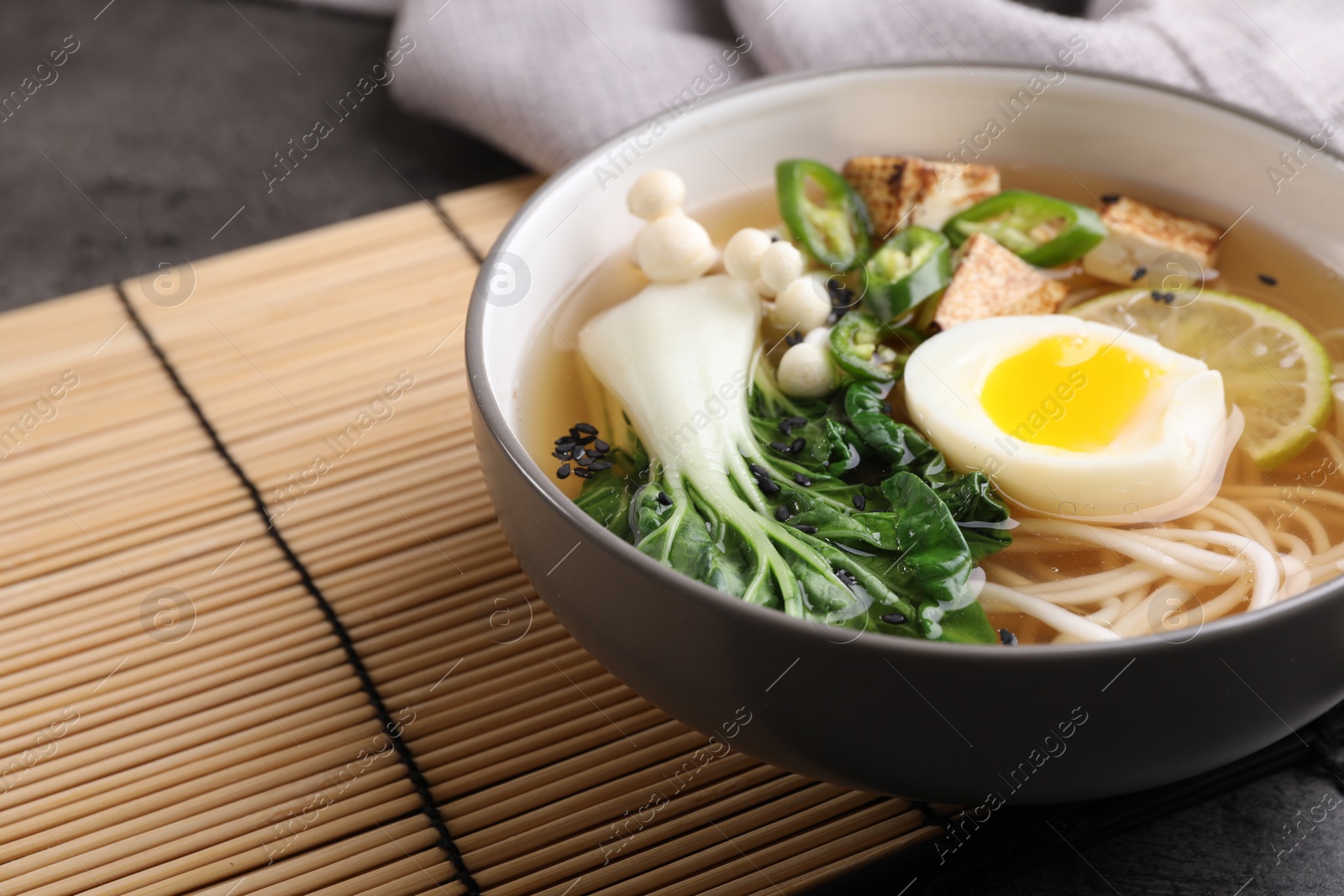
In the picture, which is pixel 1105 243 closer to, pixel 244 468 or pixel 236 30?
pixel 244 468

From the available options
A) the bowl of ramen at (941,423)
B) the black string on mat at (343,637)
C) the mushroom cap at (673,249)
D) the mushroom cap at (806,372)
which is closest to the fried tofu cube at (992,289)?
the bowl of ramen at (941,423)

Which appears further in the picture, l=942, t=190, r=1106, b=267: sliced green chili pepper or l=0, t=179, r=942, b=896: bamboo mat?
l=942, t=190, r=1106, b=267: sliced green chili pepper

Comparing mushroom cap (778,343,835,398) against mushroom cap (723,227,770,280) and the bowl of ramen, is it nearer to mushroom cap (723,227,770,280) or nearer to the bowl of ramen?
the bowl of ramen

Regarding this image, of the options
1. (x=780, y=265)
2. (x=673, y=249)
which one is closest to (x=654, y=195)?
(x=673, y=249)

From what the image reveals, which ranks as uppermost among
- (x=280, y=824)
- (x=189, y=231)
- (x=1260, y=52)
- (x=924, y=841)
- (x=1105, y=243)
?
(x=1260, y=52)

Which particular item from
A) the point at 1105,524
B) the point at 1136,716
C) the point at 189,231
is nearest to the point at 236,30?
the point at 189,231

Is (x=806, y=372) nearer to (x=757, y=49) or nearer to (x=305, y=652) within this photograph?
(x=305, y=652)

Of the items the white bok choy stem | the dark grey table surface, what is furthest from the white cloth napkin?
the white bok choy stem
